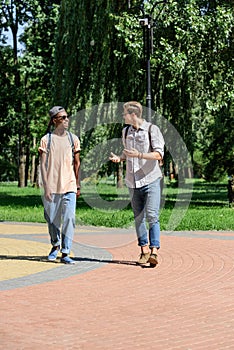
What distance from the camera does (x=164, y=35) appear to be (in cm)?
2139

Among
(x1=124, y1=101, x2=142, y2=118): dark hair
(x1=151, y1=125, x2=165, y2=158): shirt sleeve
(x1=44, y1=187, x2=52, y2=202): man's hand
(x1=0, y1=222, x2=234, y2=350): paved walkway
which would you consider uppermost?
(x1=124, y1=101, x2=142, y2=118): dark hair

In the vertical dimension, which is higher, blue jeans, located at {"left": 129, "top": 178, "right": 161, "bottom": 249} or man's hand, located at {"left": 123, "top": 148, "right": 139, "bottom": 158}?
man's hand, located at {"left": 123, "top": 148, "right": 139, "bottom": 158}

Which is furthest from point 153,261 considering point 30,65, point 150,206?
point 30,65

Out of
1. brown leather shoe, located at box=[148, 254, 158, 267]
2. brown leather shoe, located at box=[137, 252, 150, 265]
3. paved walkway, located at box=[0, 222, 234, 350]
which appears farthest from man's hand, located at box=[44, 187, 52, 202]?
brown leather shoe, located at box=[148, 254, 158, 267]

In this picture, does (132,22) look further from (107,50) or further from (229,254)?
(229,254)

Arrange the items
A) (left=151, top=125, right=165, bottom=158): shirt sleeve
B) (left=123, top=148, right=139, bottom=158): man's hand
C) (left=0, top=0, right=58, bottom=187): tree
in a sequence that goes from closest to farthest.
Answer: (left=123, top=148, right=139, bottom=158): man's hand
(left=151, top=125, right=165, bottom=158): shirt sleeve
(left=0, top=0, right=58, bottom=187): tree

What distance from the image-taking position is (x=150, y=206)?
845cm

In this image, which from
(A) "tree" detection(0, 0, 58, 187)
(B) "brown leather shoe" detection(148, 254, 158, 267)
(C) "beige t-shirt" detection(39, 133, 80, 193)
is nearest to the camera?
(B) "brown leather shoe" detection(148, 254, 158, 267)

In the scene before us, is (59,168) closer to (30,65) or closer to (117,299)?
(117,299)

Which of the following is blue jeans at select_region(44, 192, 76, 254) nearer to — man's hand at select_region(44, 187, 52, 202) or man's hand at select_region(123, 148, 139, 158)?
man's hand at select_region(44, 187, 52, 202)

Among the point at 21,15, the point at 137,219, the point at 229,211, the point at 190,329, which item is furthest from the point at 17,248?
the point at 21,15

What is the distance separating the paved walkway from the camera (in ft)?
16.4

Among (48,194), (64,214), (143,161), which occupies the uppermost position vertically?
(143,161)

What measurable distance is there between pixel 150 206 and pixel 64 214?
1143mm
